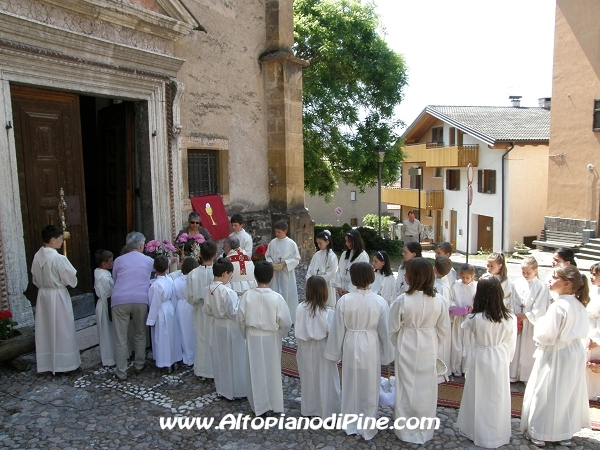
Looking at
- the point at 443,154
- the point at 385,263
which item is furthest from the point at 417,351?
the point at 443,154

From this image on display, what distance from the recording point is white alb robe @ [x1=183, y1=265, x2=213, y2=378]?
17.9 feet

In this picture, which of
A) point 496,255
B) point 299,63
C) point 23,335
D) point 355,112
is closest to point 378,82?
point 355,112

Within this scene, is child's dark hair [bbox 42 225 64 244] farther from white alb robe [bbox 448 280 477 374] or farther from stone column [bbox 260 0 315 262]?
stone column [bbox 260 0 315 262]

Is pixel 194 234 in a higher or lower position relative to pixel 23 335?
higher

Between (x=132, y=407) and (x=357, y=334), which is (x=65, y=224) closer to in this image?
(x=132, y=407)

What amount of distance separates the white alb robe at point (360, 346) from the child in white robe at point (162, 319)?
2.20 metres

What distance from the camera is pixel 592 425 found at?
14.8 feet

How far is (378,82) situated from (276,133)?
A: 7399 mm

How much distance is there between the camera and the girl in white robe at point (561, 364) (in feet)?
13.3

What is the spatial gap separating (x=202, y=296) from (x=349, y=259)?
6.51 ft

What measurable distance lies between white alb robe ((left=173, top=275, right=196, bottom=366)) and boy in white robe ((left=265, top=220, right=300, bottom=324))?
1.70 metres

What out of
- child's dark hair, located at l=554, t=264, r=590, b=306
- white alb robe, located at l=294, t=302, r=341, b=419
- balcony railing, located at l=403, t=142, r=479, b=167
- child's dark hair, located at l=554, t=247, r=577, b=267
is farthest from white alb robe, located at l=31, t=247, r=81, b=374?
balcony railing, located at l=403, t=142, r=479, b=167

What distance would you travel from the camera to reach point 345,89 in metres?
17.0

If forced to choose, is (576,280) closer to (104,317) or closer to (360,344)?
(360,344)
